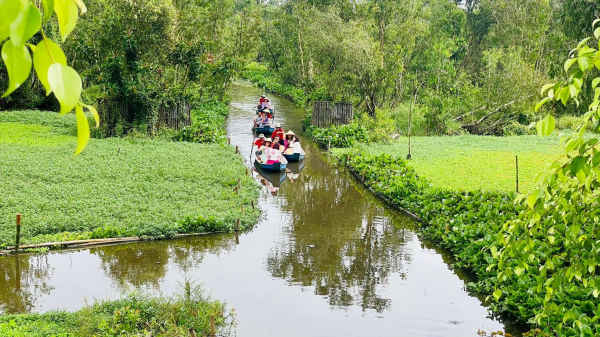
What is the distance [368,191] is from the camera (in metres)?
16.5

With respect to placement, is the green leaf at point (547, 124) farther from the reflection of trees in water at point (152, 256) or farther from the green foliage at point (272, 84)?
the green foliage at point (272, 84)

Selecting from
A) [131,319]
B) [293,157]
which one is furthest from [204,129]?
[131,319]

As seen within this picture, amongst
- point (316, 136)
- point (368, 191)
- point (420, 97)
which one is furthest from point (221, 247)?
point (420, 97)

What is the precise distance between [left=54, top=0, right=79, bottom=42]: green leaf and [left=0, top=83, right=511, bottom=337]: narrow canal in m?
7.83

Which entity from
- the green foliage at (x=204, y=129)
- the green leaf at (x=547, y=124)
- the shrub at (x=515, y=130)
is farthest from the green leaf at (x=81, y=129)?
the shrub at (x=515, y=130)

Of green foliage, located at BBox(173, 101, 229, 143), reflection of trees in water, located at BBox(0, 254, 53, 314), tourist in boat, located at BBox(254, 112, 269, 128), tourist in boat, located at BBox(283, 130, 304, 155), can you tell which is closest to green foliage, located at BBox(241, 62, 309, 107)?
tourist in boat, located at BBox(254, 112, 269, 128)

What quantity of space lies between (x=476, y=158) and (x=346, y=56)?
7.69 m

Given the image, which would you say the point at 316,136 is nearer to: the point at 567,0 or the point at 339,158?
the point at 339,158

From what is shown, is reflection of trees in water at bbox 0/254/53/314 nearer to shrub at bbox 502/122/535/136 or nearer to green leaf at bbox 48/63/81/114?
green leaf at bbox 48/63/81/114

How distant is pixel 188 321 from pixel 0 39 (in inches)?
300

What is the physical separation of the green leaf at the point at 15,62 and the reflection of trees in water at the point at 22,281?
8.87 m

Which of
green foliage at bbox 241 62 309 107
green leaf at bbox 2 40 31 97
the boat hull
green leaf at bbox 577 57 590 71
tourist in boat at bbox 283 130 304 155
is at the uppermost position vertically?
green foliage at bbox 241 62 309 107

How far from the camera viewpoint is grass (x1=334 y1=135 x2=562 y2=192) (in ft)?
52.9

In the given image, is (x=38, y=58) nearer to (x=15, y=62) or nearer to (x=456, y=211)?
(x=15, y=62)
